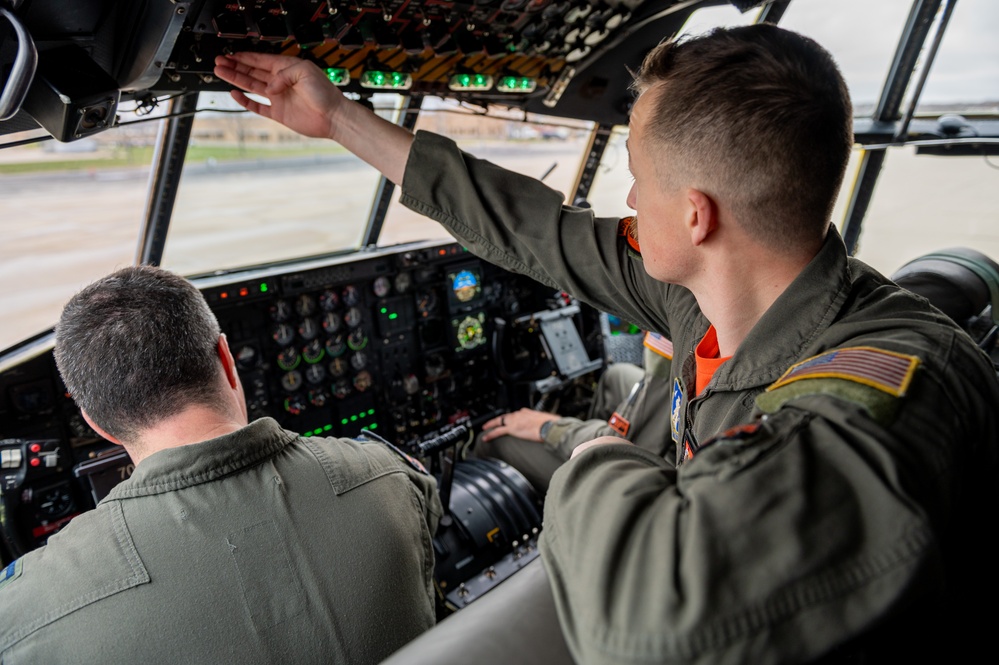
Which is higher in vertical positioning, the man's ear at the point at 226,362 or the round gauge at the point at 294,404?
the man's ear at the point at 226,362

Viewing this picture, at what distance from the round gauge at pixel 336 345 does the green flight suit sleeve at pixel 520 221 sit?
161 centimetres

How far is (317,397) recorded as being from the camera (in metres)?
2.97

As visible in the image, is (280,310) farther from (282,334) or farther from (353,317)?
(353,317)

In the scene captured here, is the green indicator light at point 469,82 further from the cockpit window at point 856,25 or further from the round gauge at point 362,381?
the cockpit window at point 856,25

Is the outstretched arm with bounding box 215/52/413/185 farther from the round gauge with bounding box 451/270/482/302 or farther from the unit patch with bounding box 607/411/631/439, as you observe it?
the round gauge with bounding box 451/270/482/302

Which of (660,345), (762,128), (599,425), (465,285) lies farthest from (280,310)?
(762,128)

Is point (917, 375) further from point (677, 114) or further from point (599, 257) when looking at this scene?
point (599, 257)

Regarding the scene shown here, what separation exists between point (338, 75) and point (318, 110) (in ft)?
1.65

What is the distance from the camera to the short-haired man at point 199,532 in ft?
3.35

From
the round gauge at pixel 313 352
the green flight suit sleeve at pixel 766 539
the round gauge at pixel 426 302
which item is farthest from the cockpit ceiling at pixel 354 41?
the round gauge at pixel 313 352

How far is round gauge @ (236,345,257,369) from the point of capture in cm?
269

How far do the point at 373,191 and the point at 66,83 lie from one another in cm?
225

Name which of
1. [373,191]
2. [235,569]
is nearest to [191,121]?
[373,191]

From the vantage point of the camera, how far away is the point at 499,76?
2408 millimetres
